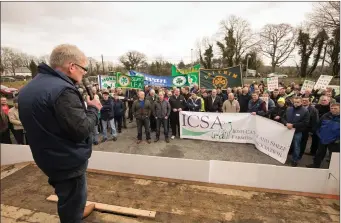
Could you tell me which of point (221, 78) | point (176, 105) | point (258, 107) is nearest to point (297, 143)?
point (258, 107)

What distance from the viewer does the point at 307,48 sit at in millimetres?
29500

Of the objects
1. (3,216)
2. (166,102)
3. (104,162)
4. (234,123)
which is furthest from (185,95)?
(3,216)

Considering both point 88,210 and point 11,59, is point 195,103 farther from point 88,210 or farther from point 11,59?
point 11,59

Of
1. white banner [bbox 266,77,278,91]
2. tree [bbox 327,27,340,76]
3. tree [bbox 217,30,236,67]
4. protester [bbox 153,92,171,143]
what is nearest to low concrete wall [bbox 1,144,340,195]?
protester [bbox 153,92,171,143]

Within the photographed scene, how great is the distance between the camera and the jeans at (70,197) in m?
1.62

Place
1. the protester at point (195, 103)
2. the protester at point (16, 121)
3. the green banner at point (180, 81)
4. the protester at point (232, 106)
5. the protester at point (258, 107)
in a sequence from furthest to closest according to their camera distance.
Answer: the green banner at point (180, 81)
the protester at point (195, 103)
the protester at point (232, 106)
the protester at point (258, 107)
the protester at point (16, 121)

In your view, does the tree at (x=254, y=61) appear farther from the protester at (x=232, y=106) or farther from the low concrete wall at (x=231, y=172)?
the low concrete wall at (x=231, y=172)

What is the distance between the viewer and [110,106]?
A: 20.2 feet

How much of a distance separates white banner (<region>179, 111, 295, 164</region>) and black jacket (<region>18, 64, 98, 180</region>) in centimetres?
446

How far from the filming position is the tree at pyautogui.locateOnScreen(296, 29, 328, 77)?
90.4 feet

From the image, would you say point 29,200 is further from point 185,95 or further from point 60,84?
point 185,95

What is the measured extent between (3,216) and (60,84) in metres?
2.42

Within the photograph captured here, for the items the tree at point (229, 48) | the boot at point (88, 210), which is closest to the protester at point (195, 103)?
the boot at point (88, 210)

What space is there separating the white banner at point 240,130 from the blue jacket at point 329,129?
53cm
